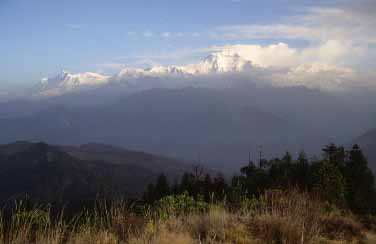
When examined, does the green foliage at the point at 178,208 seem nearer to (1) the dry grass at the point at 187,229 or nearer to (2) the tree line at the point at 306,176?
(1) the dry grass at the point at 187,229

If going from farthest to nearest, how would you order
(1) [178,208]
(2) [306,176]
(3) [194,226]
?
(2) [306,176]
(1) [178,208]
(3) [194,226]

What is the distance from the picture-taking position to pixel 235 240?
6.57m

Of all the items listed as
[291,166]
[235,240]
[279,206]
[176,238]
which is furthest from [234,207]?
[291,166]

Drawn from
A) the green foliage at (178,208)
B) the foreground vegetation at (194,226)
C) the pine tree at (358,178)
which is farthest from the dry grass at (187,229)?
the pine tree at (358,178)

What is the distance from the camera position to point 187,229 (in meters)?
7.13

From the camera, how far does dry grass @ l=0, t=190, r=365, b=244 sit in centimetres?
582

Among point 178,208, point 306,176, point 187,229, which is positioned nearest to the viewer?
point 187,229

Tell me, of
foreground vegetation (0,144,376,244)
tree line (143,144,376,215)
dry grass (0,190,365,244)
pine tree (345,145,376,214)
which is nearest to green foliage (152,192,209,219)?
foreground vegetation (0,144,376,244)

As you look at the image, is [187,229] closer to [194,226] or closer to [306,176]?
[194,226]

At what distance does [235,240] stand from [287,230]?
38.8 inches

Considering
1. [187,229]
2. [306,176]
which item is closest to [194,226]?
[187,229]

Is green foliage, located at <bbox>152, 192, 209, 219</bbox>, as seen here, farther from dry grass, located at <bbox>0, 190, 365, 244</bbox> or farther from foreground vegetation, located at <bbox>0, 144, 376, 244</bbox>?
dry grass, located at <bbox>0, 190, 365, 244</bbox>

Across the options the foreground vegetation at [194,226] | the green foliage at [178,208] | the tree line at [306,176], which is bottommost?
the tree line at [306,176]

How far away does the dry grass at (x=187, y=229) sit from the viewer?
5.82 meters
